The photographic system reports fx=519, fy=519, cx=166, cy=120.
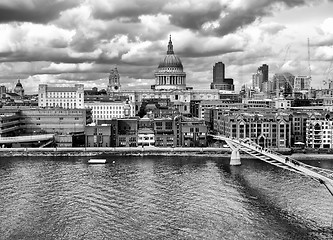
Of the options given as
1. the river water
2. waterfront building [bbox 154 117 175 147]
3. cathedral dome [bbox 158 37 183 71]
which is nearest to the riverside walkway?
waterfront building [bbox 154 117 175 147]

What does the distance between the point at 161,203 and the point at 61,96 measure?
60941mm

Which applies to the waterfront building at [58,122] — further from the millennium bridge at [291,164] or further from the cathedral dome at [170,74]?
the cathedral dome at [170,74]

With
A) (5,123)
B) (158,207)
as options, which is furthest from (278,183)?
(5,123)

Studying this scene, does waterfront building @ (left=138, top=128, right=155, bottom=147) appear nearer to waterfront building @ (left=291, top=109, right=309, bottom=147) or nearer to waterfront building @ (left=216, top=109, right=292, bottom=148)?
waterfront building @ (left=216, top=109, right=292, bottom=148)

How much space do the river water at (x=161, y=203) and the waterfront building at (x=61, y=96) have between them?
4434 centimetres

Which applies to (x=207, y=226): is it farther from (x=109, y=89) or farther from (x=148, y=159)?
(x=109, y=89)

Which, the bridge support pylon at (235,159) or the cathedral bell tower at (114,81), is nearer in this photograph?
the bridge support pylon at (235,159)

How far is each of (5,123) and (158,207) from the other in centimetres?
3443

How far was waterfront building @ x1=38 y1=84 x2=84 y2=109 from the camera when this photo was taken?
85.6m

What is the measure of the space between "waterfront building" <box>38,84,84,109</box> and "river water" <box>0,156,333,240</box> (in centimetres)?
4434

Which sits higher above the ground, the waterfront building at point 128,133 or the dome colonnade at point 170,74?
the dome colonnade at point 170,74

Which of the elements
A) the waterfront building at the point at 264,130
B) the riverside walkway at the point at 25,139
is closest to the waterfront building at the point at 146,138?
the waterfront building at the point at 264,130

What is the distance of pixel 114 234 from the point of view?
2267cm

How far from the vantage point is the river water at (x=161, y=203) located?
23172mm
